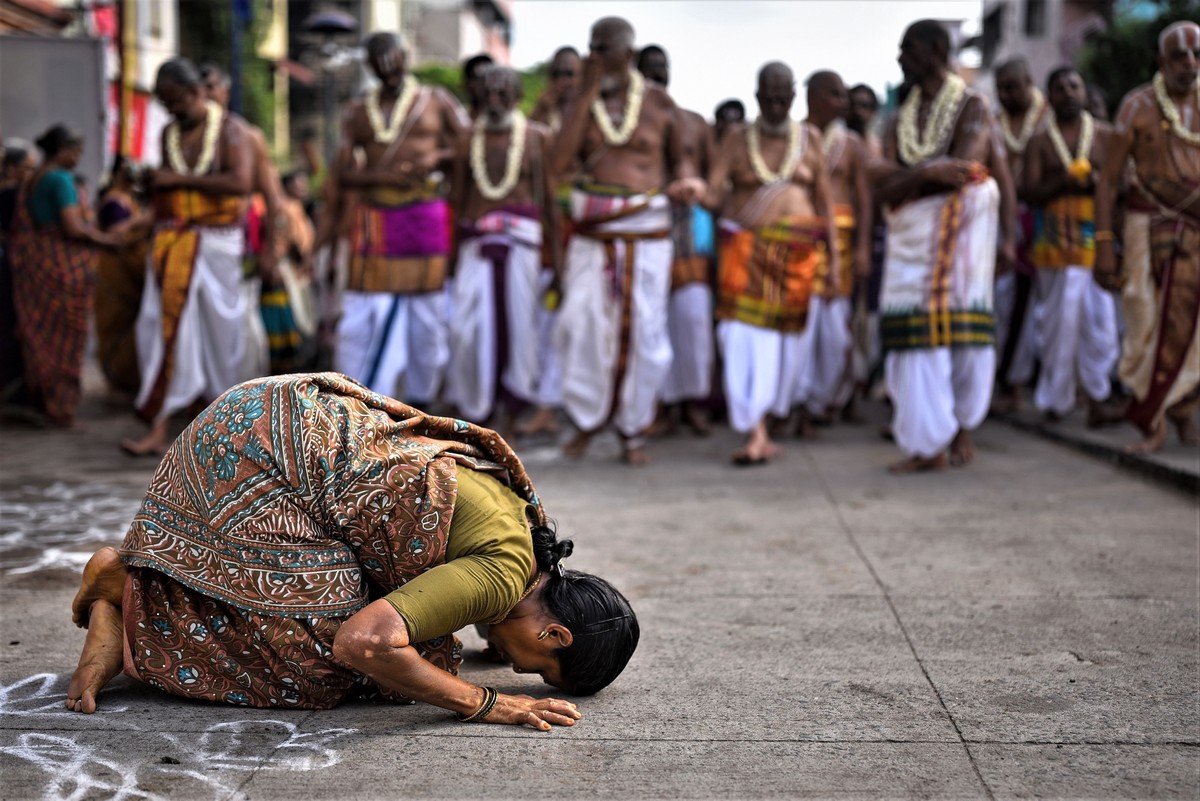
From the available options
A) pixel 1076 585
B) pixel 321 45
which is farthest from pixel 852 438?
pixel 321 45

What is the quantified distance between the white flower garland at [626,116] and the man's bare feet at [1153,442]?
115 inches

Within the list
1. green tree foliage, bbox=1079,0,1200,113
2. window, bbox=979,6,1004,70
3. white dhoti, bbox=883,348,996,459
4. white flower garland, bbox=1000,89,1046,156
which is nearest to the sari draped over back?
white dhoti, bbox=883,348,996,459

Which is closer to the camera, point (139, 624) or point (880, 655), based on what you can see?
point (139, 624)

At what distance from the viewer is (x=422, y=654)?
2996 millimetres

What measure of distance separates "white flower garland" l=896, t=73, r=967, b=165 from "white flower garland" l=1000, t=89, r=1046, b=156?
2.29 metres

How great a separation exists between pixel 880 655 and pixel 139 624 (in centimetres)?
179

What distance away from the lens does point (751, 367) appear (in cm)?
710

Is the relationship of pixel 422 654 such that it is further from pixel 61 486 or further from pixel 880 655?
pixel 61 486

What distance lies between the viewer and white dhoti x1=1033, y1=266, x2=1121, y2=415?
8055 mm

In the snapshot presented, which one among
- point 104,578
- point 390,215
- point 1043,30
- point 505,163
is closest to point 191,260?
point 390,215

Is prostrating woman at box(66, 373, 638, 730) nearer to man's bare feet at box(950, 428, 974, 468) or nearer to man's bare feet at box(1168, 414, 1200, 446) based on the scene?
man's bare feet at box(950, 428, 974, 468)

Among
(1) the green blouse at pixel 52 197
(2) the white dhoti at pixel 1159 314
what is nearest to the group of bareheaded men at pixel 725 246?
(2) the white dhoti at pixel 1159 314

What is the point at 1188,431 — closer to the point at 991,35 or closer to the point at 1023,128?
the point at 1023,128

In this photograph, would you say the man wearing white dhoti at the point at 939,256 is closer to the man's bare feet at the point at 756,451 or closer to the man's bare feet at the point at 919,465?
the man's bare feet at the point at 919,465
